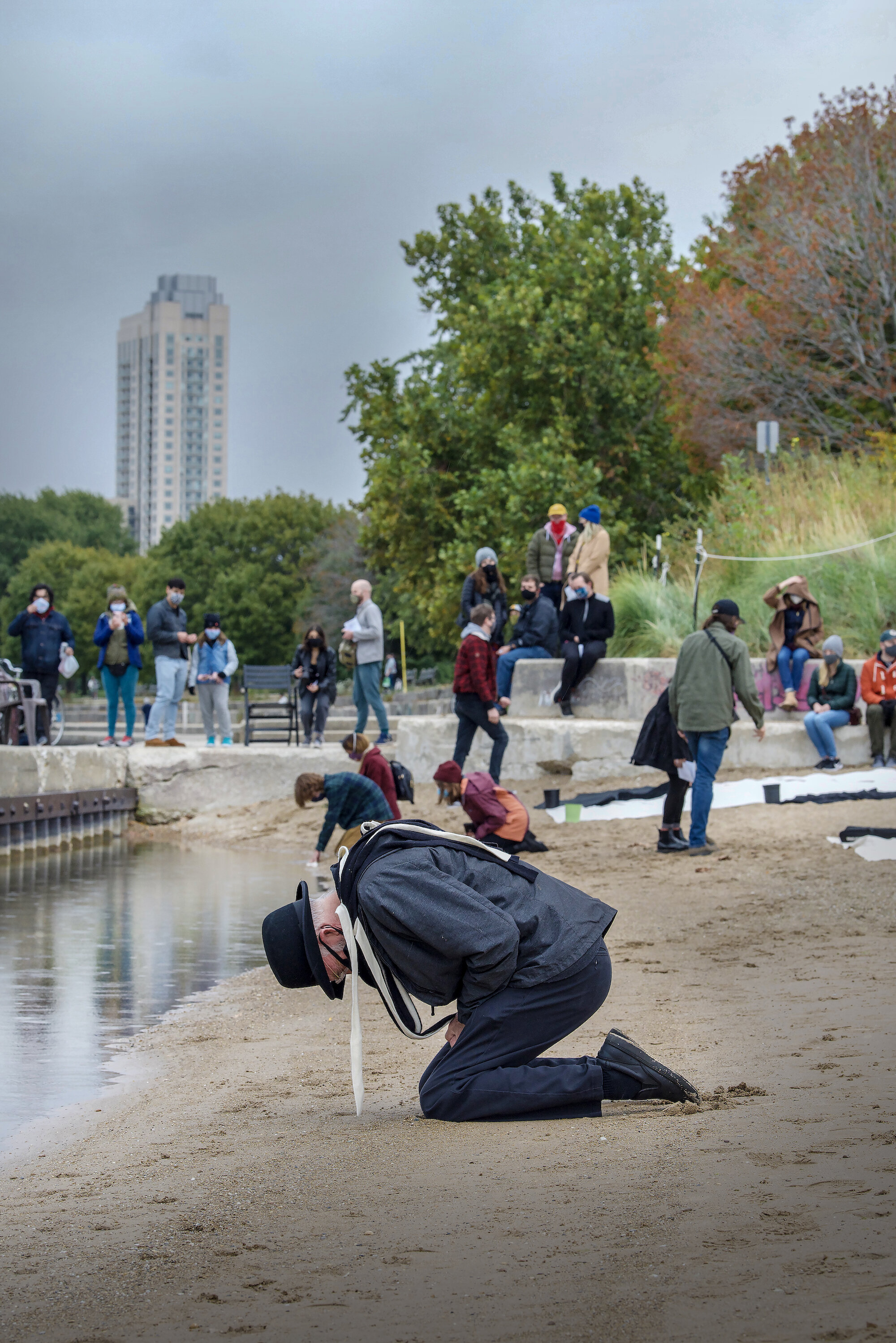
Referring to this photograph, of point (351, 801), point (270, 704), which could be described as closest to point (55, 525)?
point (270, 704)

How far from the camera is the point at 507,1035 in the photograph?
3.96m

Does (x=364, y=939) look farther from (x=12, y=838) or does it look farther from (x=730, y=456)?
(x=730, y=456)

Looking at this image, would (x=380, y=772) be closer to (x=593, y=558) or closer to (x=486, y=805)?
(x=486, y=805)

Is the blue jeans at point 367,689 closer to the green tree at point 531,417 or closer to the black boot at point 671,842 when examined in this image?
the black boot at point 671,842

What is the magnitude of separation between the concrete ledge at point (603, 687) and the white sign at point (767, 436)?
440cm

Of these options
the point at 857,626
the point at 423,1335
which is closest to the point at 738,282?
the point at 857,626

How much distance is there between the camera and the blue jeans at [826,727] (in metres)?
13.4

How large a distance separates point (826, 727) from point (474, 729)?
12.0 feet

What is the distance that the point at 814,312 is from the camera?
66.3ft

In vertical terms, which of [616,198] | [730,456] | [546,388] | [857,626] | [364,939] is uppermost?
[616,198]

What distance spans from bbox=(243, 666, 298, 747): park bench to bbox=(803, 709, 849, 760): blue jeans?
22.3 ft

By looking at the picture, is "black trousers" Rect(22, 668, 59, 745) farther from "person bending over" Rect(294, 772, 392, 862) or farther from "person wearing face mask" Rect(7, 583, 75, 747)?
"person bending over" Rect(294, 772, 392, 862)

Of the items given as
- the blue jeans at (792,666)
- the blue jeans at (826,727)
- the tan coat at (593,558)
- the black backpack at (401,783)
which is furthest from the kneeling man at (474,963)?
the tan coat at (593,558)

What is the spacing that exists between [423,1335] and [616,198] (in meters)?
31.7
